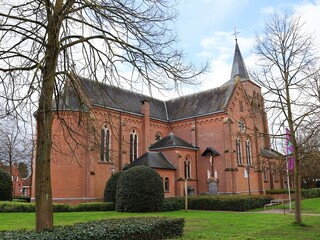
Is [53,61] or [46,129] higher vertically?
[53,61]

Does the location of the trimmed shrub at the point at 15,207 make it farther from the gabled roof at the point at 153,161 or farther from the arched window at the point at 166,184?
the arched window at the point at 166,184

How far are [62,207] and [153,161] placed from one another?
31.8ft

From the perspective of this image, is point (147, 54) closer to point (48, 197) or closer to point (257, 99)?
point (48, 197)

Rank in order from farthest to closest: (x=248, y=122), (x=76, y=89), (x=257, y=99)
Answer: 1. (x=248, y=122)
2. (x=257, y=99)
3. (x=76, y=89)

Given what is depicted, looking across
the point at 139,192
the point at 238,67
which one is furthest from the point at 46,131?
the point at 238,67

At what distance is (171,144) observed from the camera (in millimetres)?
34312

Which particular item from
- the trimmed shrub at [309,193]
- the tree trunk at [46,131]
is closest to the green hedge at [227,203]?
the trimmed shrub at [309,193]

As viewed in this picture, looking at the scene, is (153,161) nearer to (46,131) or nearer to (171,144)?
(171,144)

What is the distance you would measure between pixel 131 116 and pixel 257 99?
2138cm

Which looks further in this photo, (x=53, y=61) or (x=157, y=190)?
(x=157, y=190)

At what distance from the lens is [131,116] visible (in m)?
35.6

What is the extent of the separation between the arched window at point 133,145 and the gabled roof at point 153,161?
3.06 meters

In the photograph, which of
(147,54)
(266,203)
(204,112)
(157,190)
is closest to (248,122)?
(204,112)

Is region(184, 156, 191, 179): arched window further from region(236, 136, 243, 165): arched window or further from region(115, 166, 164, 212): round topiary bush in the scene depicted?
region(115, 166, 164, 212): round topiary bush
